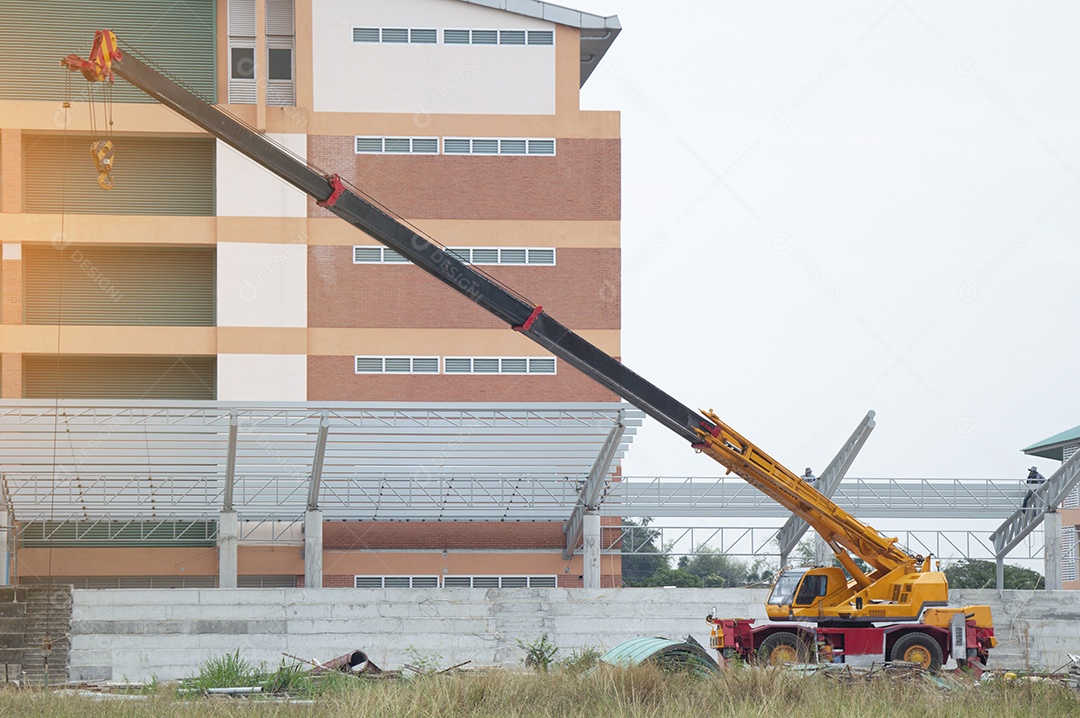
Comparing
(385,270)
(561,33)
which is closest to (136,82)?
(385,270)

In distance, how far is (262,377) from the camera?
128ft

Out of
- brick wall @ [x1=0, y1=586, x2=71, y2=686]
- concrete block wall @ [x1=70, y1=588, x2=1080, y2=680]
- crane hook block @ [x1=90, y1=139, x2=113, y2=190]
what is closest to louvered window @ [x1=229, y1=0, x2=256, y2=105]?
brick wall @ [x1=0, y1=586, x2=71, y2=686]

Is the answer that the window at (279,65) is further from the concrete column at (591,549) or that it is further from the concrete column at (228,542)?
the concrete column at (591,549)

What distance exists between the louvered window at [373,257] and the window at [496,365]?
11.4 feet

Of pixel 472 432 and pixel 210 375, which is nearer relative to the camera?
pixel 472 432

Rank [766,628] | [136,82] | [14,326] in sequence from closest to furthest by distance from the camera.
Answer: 1. [136,82]
2. [766,628]
3. [14,326]

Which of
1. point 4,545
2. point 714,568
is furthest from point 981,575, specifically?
point 4,545

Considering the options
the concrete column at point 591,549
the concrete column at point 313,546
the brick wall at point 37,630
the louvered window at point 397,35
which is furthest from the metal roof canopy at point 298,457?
the louvered window at point 397,35

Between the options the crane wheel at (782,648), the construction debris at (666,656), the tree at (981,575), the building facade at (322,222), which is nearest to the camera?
the construction debris at (666,656)

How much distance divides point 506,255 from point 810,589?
18.5 m

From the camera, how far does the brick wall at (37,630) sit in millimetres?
25922

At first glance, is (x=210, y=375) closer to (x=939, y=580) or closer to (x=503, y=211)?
(x=503, y=211)

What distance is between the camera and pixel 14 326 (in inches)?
1531

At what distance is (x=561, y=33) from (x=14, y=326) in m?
18.9
